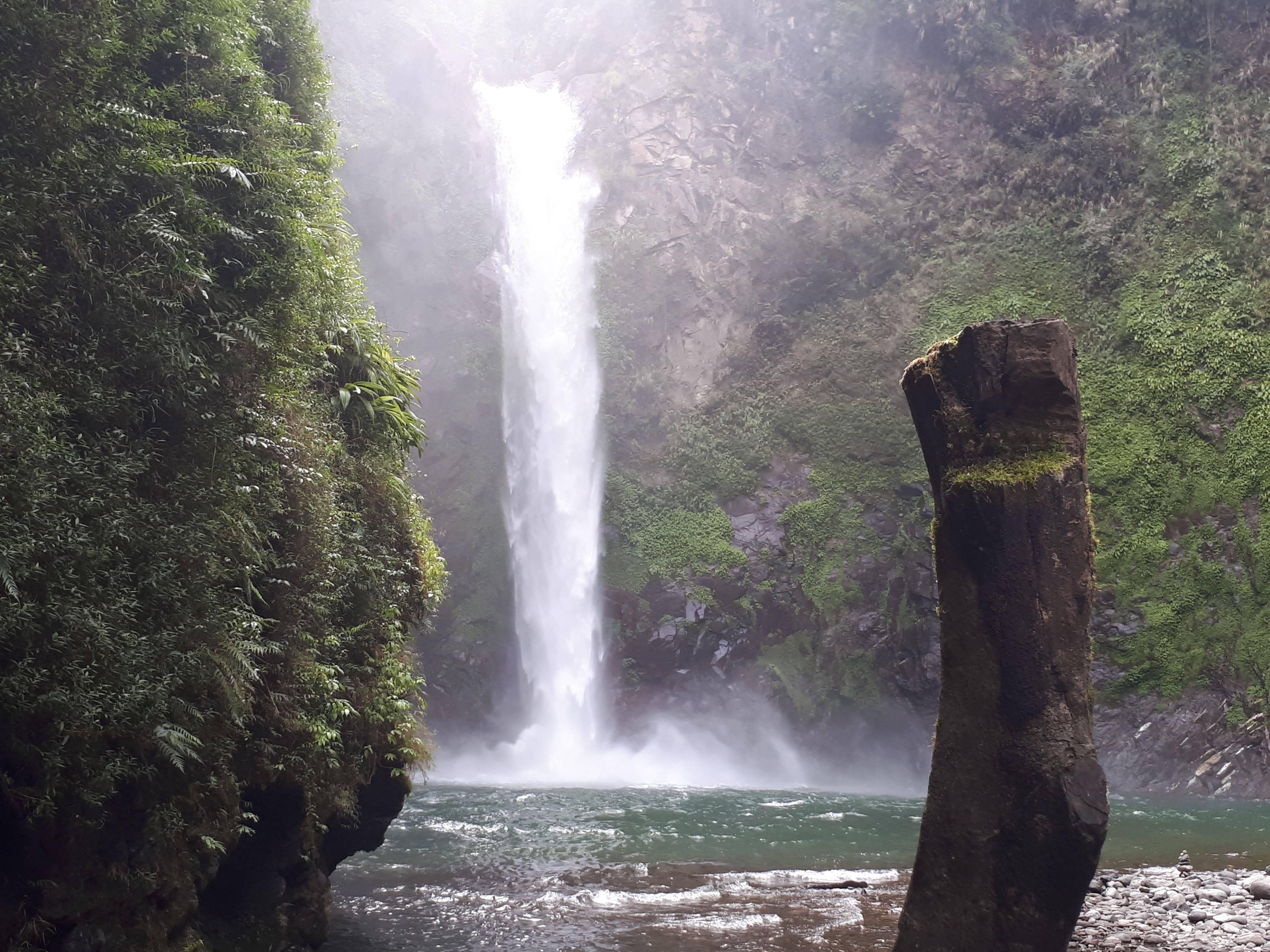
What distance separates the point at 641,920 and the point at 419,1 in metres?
44.9

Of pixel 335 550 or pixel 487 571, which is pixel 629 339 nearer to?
pixel 487 571

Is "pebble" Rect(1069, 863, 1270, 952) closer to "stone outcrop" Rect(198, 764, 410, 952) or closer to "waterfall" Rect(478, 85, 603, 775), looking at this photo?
"stone outcrop" Rect(198, 764, 410, 952)

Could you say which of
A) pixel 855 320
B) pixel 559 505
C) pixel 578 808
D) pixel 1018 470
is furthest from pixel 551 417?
pixel 1018 470

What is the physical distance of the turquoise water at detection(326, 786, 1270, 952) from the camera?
23.7 feet

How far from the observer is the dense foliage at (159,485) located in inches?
→ 151

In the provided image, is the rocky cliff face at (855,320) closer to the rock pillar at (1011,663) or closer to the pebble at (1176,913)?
the pebble at (1176,913)

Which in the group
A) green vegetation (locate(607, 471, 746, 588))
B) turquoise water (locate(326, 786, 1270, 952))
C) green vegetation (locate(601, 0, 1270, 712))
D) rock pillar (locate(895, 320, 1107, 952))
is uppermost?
green vegetation (locate(601, 0, 1270, 712))

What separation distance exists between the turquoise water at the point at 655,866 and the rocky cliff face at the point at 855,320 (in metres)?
6.19

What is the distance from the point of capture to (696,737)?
23.9 metres

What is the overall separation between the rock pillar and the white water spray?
16748 mm

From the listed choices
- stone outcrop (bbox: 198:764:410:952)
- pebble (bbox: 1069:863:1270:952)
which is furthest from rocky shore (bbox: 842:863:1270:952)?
stone outcrop (bbox: 198:764:410:952)

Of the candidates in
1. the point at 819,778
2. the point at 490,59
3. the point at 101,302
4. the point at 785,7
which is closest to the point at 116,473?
the point at 101,302

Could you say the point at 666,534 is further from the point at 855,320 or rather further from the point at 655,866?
the point at 655,866

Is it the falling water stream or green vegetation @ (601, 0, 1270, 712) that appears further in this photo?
green vegetation @ (601, 0, 1270, 712)
